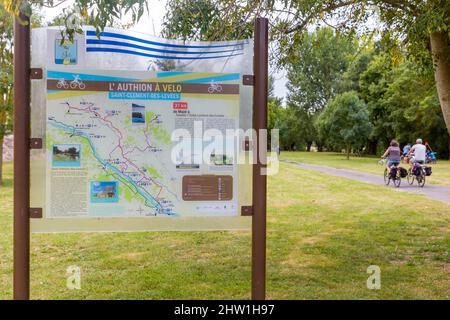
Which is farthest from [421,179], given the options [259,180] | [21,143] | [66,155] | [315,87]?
[315,87]

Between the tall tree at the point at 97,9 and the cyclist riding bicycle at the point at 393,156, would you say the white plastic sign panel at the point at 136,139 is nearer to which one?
the tall tree at the point at 97,9

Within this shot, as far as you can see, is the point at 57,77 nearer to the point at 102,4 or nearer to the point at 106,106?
the point at 106,106

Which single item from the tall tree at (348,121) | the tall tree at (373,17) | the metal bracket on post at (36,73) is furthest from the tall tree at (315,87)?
the metal bracket on post at (36,73)

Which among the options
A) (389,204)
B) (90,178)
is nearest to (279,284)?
(90,178)

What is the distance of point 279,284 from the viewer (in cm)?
564

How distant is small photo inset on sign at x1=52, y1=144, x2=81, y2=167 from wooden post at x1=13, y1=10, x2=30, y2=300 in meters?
0.20

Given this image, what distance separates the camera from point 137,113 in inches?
158

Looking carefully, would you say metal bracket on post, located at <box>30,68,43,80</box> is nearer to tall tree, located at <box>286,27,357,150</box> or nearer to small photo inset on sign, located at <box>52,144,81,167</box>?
small photo inset on sign, located at <box>52,144,81,167</box>

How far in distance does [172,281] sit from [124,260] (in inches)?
51.5

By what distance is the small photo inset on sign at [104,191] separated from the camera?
3.98 meters

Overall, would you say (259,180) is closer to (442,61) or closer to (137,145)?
(137,145)

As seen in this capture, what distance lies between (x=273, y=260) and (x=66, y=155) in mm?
3781

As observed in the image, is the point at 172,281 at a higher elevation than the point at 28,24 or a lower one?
lower

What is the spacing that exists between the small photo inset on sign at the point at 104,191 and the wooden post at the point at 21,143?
505mm
